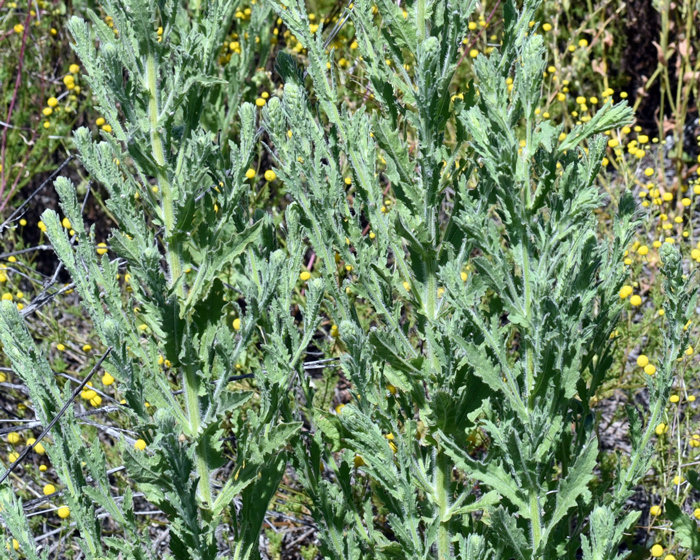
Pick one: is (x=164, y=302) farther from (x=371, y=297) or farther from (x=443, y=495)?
(x=443, y=495)

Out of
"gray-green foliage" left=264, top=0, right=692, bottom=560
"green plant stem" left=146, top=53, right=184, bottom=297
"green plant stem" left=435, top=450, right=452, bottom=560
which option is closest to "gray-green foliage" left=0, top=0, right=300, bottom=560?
"green plant stem" left=146, top=53, right=184, bottom=297

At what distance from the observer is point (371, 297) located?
2199 millimetres

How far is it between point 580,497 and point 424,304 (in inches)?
29.0

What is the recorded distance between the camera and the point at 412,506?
207 cm

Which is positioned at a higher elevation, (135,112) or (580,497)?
(135,112)

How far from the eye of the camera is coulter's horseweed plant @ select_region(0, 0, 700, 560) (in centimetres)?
193

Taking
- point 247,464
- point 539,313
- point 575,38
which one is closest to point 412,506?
point 247,464

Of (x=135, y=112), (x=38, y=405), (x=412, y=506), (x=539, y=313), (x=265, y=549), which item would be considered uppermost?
(x=135, y=112)

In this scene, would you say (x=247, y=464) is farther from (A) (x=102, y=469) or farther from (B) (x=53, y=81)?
(B) (x=53, y=81)

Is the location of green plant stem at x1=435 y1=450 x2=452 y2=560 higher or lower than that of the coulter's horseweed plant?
lower

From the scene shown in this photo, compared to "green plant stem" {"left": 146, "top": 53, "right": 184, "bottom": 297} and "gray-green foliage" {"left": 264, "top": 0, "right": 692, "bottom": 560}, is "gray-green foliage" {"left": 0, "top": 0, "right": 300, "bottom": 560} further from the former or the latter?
"gray-green foliage" {"left": 264, "top": 0, "right": 692, "bottom": 560}

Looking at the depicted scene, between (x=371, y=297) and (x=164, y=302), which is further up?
(x=164, y=302)

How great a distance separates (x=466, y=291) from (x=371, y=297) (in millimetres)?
331

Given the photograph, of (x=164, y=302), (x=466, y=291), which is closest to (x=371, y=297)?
(x=466, y=291)
